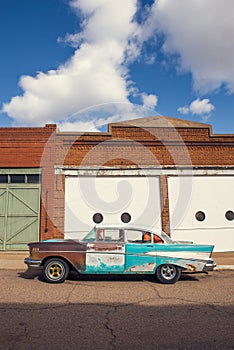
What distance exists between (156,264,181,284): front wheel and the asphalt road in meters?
0.19

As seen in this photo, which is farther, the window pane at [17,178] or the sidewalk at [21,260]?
the window pane at [17,178]

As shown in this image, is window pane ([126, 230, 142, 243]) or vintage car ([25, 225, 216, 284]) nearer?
vintage car ([25, 225, 216, 284])

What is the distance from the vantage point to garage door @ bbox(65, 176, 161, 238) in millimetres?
12383

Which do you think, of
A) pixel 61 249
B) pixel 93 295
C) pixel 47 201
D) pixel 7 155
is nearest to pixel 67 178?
pixel 47 201

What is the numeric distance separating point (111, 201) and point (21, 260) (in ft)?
14.9

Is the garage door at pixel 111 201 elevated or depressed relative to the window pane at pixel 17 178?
depressed

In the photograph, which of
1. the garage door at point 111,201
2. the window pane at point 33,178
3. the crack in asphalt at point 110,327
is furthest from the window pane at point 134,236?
the window pane at point 33,178

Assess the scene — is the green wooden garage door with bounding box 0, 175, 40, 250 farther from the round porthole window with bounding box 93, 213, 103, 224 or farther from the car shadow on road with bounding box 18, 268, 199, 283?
the car shadow on road with bounding box 18, 268, 199, 283

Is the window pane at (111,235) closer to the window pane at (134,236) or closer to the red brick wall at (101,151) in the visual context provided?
the window pane at (134,236)

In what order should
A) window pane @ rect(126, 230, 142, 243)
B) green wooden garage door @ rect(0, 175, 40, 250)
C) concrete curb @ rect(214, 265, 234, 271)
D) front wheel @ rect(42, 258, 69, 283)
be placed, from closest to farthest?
front wheel @ rect(42, 258, 69, 283) < window pane @ rect(126, 230, 142, 243) < concrete curb @ rect(214, 265, 234, 271) < green wooden garage door @ rect(0, 175, 40, 250)

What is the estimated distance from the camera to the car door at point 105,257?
6992mm

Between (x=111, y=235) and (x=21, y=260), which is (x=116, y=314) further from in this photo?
(x=21, y=260)

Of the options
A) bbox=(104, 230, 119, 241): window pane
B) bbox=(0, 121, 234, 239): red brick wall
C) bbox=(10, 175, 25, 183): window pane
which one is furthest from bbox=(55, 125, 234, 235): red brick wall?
bbox=(104, 230, 119, 241): window pane

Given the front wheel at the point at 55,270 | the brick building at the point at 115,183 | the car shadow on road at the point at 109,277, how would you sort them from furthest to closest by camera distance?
the brick building at the point at 115,183, the car shadow on road at the point at 109,277, the front wheel at the point at 55,270
